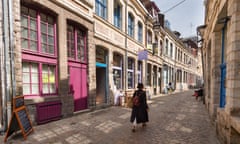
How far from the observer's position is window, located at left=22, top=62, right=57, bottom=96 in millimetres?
5039

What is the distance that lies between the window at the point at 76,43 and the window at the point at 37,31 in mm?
880

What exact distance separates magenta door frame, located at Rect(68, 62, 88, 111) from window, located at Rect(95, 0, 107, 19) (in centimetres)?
367

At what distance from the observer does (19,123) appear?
3.88 m

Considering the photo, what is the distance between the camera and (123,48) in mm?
10906

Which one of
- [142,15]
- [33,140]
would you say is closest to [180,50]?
[142,15]

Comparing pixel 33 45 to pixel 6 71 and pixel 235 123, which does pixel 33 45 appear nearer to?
pixel 6 71

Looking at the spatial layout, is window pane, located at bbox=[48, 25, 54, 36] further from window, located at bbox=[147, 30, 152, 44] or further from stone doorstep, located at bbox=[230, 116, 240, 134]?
window, located at bbox=[147, 30, 152, 44]

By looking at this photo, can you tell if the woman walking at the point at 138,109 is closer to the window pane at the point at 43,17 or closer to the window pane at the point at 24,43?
the window pane at the point at 24,43

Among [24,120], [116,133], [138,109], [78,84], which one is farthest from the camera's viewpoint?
[78,84]

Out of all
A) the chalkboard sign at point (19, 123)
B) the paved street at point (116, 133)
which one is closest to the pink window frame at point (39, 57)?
the chalkboard sign at point (19, 123)

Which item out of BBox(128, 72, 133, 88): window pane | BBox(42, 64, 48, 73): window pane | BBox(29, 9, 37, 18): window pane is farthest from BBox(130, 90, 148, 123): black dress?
BBox(128, 72, 133, 88): window pane

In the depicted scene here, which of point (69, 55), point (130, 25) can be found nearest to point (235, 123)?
point (69, 55)

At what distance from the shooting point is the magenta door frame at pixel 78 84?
22.0 ft

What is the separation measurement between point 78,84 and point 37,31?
2.99 metres
